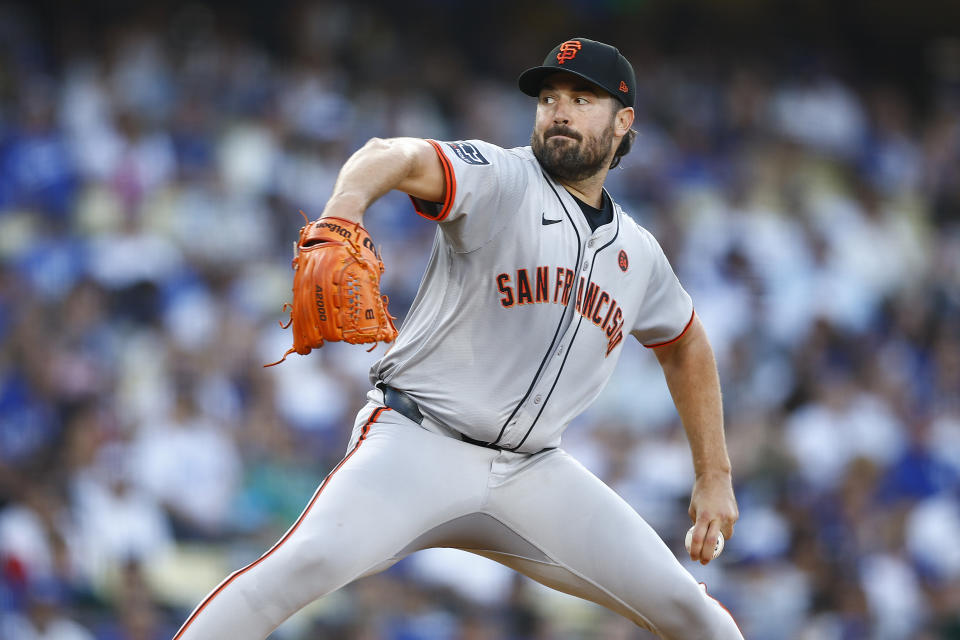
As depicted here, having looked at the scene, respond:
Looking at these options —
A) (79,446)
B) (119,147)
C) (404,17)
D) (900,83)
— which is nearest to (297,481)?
(79,446)

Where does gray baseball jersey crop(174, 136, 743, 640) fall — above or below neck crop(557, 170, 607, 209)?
below

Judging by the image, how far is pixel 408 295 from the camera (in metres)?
8.07

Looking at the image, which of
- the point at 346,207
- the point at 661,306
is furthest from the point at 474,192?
the point at 661,306

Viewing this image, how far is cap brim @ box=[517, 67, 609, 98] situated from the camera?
333 centimetres

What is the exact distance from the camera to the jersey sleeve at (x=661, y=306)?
3.70 meters

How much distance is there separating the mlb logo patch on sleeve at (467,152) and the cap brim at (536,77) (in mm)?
312

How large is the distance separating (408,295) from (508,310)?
487 centimetres

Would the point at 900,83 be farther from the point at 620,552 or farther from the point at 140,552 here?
the point at 620,552

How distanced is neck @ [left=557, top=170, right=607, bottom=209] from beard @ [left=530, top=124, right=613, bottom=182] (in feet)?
0.08

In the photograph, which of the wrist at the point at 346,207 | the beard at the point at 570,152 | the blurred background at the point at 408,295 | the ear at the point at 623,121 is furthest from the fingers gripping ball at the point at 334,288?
the blurred background at the point at 408,295

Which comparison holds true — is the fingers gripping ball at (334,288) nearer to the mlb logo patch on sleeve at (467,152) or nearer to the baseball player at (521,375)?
the baseball player at (521,375)

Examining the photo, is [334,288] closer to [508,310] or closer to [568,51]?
[508,310]

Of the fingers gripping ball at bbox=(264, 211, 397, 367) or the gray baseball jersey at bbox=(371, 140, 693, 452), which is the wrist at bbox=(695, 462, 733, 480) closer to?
the gray baseball jersey at bbox=(371, 140, 693, 452)

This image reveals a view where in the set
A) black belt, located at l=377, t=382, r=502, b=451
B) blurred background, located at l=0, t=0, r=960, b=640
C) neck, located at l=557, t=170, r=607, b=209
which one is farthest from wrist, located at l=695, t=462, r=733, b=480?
blurred background, located at l=0, t=0, r=960, b=640
